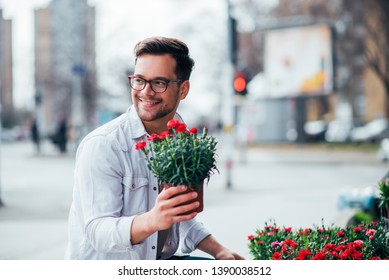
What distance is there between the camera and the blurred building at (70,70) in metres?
10.9

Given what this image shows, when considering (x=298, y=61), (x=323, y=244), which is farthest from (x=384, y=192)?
(x=298, y=61)

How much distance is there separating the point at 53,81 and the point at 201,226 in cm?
1557

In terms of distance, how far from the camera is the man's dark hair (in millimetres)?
2010

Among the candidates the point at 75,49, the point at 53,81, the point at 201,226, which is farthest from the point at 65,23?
the point at 201,226

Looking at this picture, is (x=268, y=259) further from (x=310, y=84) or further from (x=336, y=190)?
(x=310, y=84)

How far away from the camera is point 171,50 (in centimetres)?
203

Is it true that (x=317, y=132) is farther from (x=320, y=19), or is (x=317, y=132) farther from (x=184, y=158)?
(x=184, y=158)

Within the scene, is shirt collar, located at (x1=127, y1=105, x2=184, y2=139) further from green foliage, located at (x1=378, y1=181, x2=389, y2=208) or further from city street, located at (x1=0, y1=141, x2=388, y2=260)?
green foliage, located at (x1=378, y1=181, x2=389, y2=208)

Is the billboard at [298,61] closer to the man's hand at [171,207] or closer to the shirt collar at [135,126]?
the shirt collar at [135,126]

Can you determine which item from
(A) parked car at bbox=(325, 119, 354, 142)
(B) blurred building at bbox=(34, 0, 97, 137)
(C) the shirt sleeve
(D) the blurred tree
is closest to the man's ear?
(C) the shirt sleeve

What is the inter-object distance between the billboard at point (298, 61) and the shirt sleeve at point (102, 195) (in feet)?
72.2

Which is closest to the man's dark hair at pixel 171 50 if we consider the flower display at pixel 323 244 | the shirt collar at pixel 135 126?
the shirt collar at pixel 135 126

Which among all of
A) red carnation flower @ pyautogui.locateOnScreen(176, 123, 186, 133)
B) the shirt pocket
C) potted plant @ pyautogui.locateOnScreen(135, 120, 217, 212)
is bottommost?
the shirt pocket

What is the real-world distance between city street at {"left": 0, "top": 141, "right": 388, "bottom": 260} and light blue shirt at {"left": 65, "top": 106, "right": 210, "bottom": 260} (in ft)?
1.77
